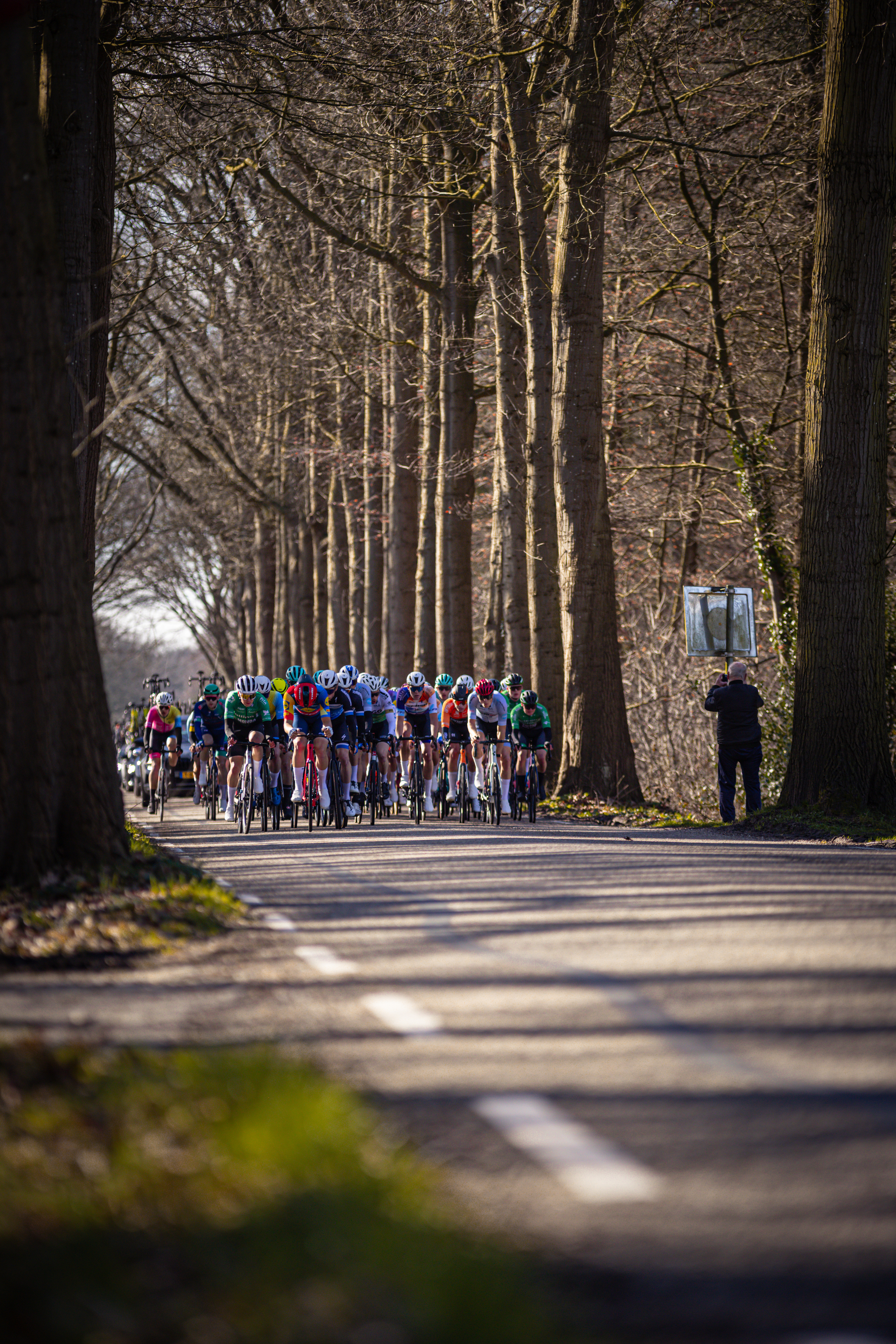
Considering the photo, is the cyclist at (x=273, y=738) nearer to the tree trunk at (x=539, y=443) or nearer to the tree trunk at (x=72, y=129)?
the tree trunk at (x=539, y=443)

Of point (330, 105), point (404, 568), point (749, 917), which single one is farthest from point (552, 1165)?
point (404, 568)

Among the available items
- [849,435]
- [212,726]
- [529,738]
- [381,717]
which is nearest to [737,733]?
[529,738]

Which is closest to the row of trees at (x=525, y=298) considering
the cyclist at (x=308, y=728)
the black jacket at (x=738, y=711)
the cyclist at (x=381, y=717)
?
the black jacket at (x=738, y=711)

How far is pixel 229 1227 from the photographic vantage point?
141 inches

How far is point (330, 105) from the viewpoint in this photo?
1636cm

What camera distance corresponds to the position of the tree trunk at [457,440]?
2822 centimetres

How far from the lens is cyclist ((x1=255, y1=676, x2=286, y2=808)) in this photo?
2158 cm

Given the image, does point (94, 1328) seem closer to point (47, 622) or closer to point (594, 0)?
point (47, 622)

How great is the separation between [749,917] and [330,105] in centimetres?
1073

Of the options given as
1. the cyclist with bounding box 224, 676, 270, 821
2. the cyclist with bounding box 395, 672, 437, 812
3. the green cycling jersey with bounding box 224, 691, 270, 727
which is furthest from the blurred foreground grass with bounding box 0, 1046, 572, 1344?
the cyclist with bounding box 395, 672, 437, 812

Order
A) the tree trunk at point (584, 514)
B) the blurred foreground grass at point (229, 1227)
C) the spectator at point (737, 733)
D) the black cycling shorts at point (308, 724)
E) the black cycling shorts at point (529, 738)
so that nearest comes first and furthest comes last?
the blurred foreground grass at point (229, 1227) → the spectator at point (737, 733) → the black cycling shorts at point (308, 724) → the black cycling shorts at point (529, 738) → the tree trunk at point (584, 514)

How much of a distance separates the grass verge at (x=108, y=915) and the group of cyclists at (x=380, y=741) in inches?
360

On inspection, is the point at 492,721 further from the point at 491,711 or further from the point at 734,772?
the point at 734,772

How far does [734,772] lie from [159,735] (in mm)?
12429
